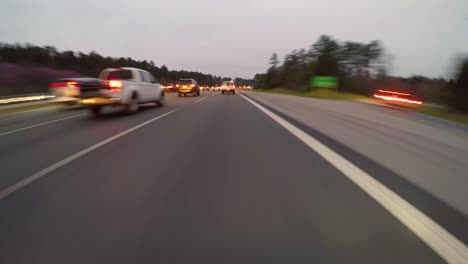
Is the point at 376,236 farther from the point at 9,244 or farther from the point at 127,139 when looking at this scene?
the point at 127,139

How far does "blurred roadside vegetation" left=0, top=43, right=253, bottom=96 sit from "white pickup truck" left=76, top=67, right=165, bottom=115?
22.0m

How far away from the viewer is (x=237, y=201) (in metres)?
5.49

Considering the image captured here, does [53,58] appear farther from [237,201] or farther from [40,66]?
[237,201]

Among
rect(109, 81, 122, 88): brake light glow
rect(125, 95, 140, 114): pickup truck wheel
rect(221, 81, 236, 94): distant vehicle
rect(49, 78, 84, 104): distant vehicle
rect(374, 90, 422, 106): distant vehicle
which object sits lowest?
rect(221, 81, 236, 94): distant vehicle

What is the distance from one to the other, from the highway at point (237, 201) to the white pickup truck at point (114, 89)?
731cm

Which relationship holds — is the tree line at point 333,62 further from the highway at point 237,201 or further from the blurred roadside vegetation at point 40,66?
the highway at point 237,201

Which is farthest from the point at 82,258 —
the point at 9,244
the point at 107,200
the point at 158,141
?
the point at 158,141

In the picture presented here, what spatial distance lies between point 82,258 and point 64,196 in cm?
215

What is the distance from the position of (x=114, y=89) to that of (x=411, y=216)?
14790 millimetres

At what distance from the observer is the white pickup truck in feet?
58.2

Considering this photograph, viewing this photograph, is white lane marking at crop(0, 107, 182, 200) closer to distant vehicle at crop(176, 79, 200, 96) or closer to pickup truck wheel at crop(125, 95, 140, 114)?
pickup truck wheel at crop(125, 95, 140, 114)

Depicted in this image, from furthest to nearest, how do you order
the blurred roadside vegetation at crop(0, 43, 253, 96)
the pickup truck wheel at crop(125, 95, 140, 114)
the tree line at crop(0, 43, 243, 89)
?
the tree line at crop(0, 43, 243, 89)
the blurred roadside vegetation at crop(0, 43, 253, 96)
the pickup truck wheel at crop(125, 95, 140, 114)

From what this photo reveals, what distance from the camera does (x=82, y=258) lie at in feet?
12.3

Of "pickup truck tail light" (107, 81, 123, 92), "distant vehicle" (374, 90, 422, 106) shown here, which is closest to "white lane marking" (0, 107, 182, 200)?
"pickup truck tail light" (107, 81, 123, 92)
